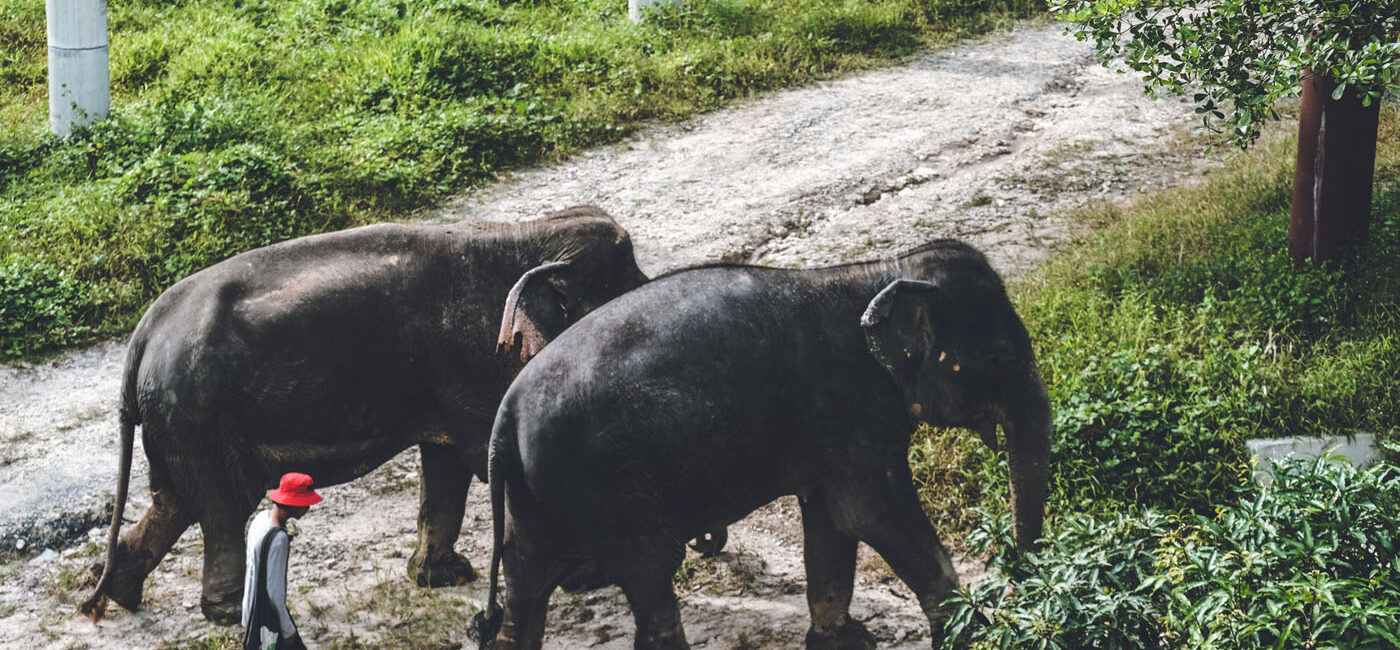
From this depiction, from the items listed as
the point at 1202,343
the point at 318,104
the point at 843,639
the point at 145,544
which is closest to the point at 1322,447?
the point at 1202,343

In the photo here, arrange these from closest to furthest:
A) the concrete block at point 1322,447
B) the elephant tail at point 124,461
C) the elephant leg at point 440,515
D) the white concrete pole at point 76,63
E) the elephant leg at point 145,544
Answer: the elephant tail at point 124,461 < the elephant leg at point 145,544 < the elephant leg at point 440,515 < the concrete block at point 1322,447 < the white concrete pole at point 76,63

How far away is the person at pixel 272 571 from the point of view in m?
5.15

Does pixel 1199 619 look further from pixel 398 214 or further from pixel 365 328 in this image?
pixel 398 214

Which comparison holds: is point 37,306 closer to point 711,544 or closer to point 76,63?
point 76,63

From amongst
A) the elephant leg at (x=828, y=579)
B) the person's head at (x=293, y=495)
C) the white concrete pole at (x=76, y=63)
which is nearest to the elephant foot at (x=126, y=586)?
the person's head at (x=293, y=495)

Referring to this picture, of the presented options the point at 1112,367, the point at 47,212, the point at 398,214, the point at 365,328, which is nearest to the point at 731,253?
the point at 398,214

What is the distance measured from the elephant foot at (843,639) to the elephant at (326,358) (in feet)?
5.10

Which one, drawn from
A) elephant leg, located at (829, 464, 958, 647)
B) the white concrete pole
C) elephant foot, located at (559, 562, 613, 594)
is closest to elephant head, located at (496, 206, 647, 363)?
elephant foot, located at (559, 562, 613, 594)

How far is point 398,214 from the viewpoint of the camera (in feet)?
34.2

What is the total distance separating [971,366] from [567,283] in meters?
1.66

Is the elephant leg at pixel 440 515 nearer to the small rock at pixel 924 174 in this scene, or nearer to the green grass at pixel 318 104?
the green grass at pixel 318 104

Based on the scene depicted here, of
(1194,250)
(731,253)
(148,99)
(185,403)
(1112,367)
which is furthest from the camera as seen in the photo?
(148,99)

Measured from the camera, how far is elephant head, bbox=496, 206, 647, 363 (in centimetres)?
589

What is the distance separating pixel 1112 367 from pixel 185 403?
13.6 feet
